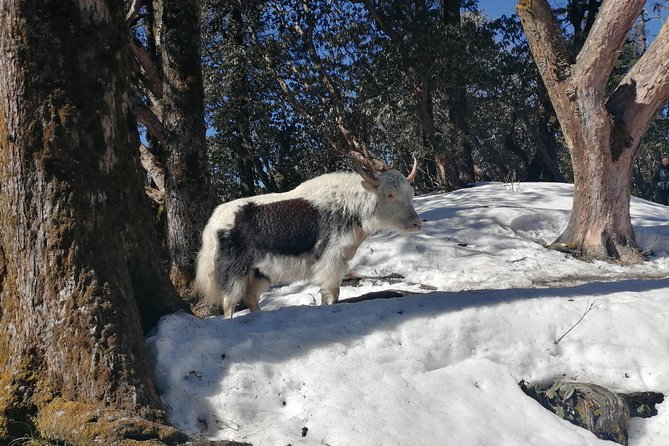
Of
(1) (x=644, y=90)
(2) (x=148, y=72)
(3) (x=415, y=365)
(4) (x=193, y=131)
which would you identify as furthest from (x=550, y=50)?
(3) (x=415, y=365)

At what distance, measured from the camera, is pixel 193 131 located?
7367 millimetres

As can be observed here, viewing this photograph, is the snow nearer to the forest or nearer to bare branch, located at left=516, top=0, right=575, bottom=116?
the forest

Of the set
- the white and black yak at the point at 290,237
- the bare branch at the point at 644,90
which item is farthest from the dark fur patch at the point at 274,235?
the bare branch at the point at 644,90

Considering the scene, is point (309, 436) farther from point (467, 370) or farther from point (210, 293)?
point (210, 293)

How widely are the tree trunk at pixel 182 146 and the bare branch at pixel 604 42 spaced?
5372 mm

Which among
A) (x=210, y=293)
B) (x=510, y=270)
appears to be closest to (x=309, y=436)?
(x=210, y=293)

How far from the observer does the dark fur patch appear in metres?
5.94

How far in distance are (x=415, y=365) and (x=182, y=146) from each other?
4367 mm

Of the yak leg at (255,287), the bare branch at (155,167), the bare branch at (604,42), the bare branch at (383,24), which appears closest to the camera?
the yak leg at (255,287)

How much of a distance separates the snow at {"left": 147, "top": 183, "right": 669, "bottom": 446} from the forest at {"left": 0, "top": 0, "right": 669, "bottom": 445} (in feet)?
1.37

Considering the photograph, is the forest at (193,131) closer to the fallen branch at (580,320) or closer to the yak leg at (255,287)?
the yak leg at (255,287)

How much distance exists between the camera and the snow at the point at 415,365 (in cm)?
358

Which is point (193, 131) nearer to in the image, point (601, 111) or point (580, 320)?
point (580, 320)

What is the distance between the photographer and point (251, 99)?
15.4 metres
